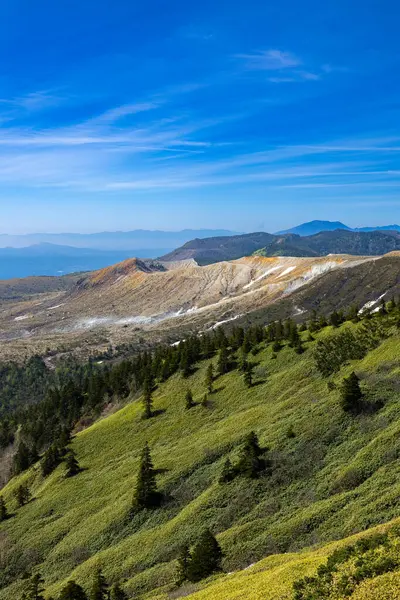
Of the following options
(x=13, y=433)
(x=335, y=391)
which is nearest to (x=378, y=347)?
(x=335, y=391)

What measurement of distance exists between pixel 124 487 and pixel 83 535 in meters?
9.65

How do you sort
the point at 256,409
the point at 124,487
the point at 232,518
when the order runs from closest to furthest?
the point at 232,518 → the point at 124,487 → the point at 256,409

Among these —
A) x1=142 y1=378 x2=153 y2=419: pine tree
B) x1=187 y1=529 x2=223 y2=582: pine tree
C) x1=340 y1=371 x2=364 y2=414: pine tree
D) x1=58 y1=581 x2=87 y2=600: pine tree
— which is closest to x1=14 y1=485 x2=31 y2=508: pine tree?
x1=142 y1=378 x2=153 y2=419: pine tree

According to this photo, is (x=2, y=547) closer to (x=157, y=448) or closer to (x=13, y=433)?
(x=157, y=448)

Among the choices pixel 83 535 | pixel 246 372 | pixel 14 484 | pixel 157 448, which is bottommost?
pixel 14 484

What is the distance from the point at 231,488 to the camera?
53.1 m

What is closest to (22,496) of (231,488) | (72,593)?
(72,593)

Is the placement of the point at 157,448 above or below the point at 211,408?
below

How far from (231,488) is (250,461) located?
13.1 feet

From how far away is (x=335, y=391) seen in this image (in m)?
64.0

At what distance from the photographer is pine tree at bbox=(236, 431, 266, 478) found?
53.5 m

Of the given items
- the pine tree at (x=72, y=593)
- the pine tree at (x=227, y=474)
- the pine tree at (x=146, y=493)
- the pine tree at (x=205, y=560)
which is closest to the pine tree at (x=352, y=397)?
the pine tree at (x=227, y=474)

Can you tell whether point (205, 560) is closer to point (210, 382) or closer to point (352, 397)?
point (352, 397)

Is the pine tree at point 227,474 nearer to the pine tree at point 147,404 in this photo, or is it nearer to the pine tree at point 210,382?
the pine tree at point 210,382
